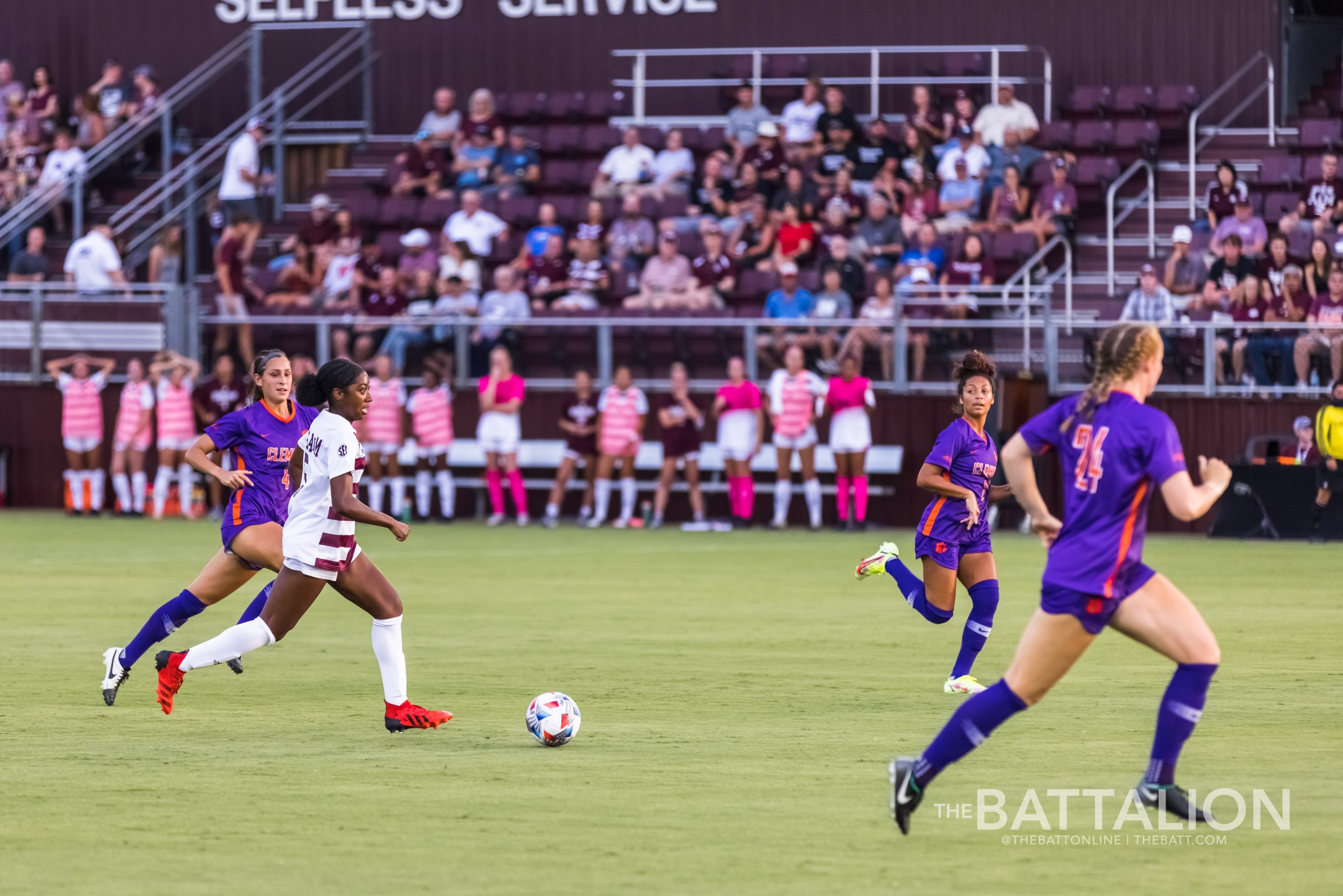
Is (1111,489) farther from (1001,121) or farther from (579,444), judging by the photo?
(1001,121)

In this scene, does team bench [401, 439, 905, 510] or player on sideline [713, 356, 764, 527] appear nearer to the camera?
player on sideline [713, 356, 764, 527]

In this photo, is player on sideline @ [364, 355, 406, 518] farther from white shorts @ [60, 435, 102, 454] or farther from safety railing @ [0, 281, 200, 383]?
white shorts @ [60, 435, 102, 454]

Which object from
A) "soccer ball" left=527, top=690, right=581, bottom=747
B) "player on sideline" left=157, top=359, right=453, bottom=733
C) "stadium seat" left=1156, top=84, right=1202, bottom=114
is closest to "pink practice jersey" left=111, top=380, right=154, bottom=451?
"stadium seat" left=1156, top=84, right=1202, bottom=114

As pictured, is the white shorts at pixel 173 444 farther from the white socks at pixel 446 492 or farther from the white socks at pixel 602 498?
the white socks at pixel 602 498

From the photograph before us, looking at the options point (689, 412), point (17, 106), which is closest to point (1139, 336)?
point (689, 412)

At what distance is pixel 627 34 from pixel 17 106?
34.1 ft

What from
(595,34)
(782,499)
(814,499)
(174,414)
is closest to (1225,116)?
(814,499)

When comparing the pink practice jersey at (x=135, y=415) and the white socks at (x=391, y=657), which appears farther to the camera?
the pink practice jersey at (x=135, y=415)

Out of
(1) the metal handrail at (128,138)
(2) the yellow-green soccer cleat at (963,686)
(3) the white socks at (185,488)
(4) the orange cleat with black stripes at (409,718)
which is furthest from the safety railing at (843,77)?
(4) the orange cleat with black stripes at (409,718)

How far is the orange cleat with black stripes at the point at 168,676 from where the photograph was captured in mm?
10078

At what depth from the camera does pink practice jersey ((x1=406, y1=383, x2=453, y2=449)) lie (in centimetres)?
2531

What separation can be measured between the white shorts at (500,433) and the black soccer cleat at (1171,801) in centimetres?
1818

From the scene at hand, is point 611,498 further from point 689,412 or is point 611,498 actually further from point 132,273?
point 132,273

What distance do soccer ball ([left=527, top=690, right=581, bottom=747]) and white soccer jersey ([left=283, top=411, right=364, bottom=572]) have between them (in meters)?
1.21
